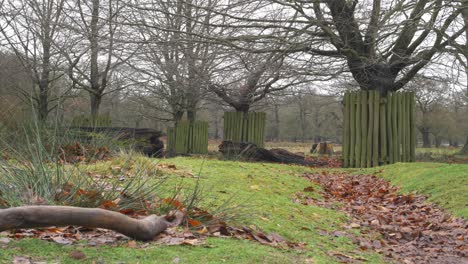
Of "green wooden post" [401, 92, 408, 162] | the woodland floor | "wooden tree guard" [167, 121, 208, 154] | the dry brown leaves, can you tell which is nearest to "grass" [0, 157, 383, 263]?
the woodland floor

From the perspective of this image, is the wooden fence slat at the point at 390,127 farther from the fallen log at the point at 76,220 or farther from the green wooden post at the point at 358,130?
the fallen log at the point at 76,220

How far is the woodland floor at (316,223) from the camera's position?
2.82 m


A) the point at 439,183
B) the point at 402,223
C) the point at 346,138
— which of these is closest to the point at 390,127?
the point at 346,138

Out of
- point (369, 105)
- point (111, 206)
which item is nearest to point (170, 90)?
point (369, 105)

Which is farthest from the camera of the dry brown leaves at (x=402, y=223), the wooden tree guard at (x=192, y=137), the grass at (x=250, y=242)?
the wooden tree guard at (x=192, y=137)

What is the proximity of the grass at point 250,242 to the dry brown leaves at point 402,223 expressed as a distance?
1.01ft

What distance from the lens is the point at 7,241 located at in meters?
2.80

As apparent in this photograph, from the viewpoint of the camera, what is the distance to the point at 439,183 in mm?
7453

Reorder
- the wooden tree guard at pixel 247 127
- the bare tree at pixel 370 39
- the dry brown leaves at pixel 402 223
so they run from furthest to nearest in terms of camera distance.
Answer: the wooden tree guard at pixel 247 127
the bare tree at pixel 370 39
the dry brown leaves at pixel 402 223

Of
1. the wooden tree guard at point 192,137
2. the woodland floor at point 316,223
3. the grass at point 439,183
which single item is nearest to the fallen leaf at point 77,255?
the woodland floor at point 316,223

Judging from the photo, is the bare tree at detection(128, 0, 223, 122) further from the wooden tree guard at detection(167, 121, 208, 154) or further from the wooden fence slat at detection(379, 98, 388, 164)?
the wooden fence slat at detection(379, 98, 388, 164)

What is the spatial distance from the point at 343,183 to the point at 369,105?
4.12 metres

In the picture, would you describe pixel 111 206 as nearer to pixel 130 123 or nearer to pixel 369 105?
pixel 369 105

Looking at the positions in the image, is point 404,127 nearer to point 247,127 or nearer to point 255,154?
point 255,154
